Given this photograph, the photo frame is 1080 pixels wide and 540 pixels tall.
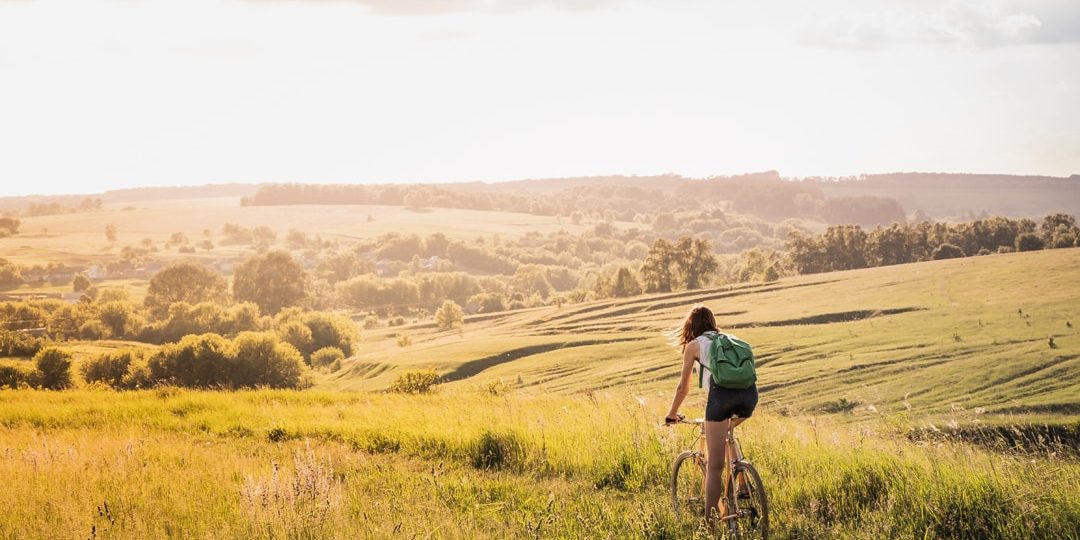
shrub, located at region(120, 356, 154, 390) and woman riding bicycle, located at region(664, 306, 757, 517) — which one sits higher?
woman riding bicycle, located at region(664, 306, 757, 517)

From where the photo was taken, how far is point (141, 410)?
62.7 feet

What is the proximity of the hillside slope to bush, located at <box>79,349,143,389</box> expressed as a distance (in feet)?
94.8

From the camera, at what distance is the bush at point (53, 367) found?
80.4m

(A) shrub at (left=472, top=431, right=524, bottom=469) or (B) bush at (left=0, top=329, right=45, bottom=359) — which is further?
(B) bush at (left=0, top=329, right=45, bottom=359)

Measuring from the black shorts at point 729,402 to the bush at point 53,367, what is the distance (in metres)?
87.3

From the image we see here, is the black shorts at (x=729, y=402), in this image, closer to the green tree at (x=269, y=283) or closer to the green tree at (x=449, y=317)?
the green tree at (x=449, y=317)

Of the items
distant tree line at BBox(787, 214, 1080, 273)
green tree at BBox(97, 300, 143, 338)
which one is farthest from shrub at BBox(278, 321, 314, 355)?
distant tree line at BBox(787, 214, 1080, 273)

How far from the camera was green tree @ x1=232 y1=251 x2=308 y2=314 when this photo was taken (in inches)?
7175

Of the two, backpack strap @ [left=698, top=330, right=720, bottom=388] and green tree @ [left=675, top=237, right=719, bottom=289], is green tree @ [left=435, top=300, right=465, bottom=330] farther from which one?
backpack strap @ [left=698, top=330, right=720, bottom=388]

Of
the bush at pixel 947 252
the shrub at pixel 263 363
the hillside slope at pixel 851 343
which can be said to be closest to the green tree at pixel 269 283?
the hillside slope at pixel 851 343

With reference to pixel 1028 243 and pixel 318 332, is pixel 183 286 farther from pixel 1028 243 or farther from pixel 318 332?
pixel 1028 243

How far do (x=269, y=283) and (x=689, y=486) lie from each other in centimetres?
18454

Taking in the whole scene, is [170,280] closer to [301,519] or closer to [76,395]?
[76,395]

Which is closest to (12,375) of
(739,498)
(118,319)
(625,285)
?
(739,498)
